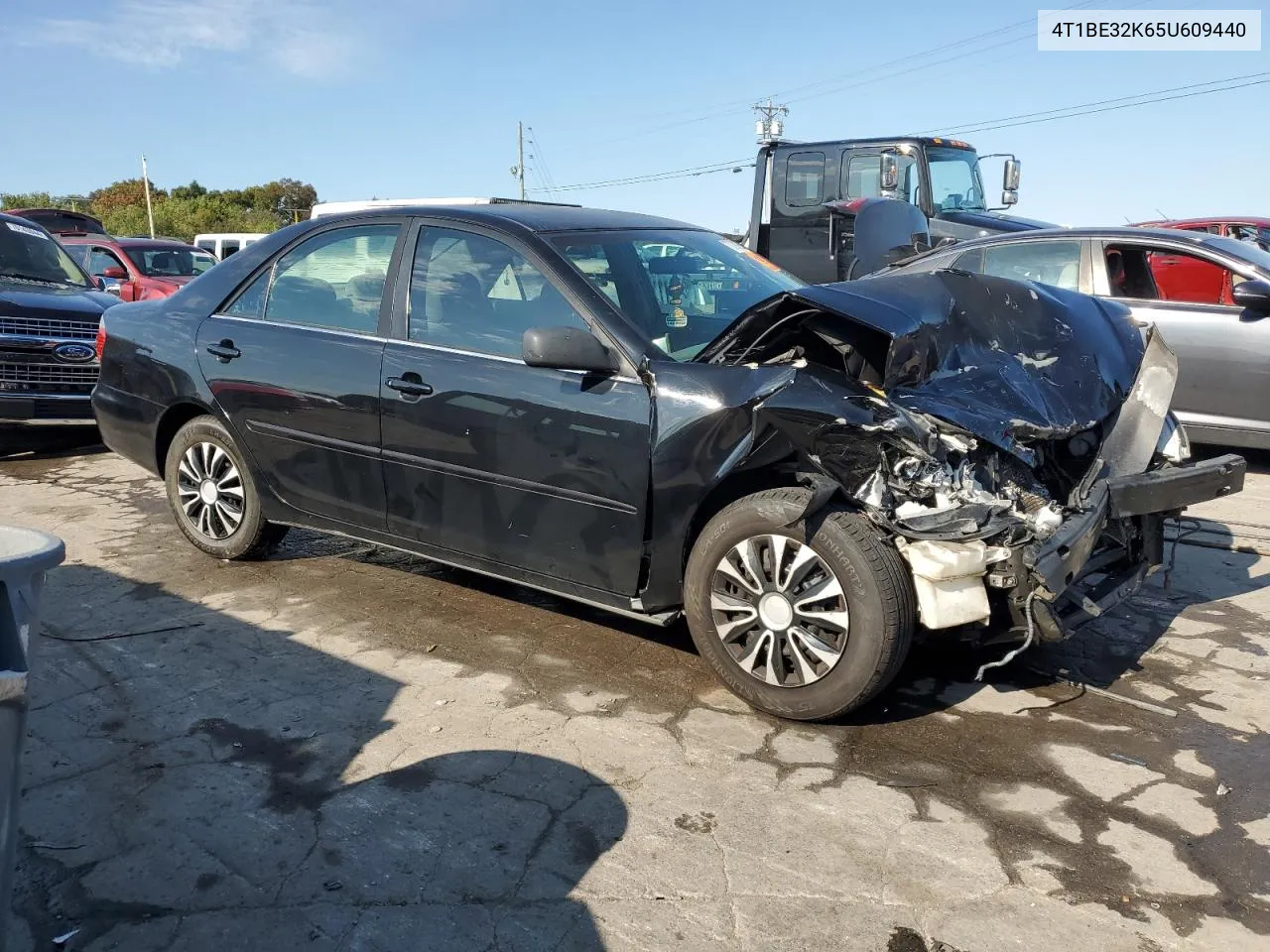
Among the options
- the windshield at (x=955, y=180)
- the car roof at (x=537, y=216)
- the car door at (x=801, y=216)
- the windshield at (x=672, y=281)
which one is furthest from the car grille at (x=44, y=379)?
the windshield at (x=955, y=180)

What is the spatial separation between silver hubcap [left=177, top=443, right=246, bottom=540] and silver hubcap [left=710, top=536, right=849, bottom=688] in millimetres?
2769

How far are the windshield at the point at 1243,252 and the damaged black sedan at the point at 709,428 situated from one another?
324 cm

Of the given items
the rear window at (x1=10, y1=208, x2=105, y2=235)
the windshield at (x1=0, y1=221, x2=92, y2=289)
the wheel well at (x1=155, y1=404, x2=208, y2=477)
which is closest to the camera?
the wheel well at (x1=155, y1=404, x2=208, y2=477)

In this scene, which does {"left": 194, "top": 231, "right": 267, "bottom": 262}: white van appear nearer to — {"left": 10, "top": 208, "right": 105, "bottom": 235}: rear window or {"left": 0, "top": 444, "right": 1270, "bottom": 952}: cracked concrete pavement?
{"left": 10, "top": 208, "right": 105, "bottom": 235}: rear window

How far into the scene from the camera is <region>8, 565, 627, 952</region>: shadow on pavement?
2.63 meters

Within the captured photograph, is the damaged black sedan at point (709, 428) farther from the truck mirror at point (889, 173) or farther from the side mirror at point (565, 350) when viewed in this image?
the truck mirror at point (889, 173)

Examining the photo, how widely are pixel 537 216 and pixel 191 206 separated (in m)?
58.8

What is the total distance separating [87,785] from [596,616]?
2136mm

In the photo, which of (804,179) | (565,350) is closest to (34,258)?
(565,350)

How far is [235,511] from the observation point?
5.33 m

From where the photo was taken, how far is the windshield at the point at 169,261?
1527 cm

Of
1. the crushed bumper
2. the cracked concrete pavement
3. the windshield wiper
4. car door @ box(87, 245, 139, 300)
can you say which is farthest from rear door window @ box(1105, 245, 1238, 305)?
car door @ box(87, 245, 139, 300)

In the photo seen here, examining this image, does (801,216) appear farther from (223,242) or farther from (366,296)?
(223,242)

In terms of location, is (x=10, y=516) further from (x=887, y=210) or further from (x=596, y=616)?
(x=887, y=210)
